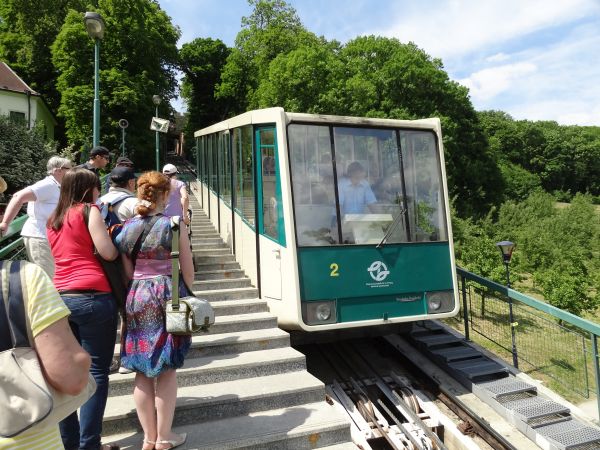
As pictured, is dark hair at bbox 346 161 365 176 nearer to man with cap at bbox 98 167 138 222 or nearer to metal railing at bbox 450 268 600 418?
metal railing at bbox 450 268 600 418

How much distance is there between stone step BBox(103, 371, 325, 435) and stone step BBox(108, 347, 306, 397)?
0.06 meters

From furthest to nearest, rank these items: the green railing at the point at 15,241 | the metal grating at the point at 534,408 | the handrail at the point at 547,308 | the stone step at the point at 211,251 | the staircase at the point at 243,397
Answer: the stone step at the point at 211,251, the metal grating at the point at 534,408, the handrail at the point at 547,308, the green railing at the point at 15,241, the staircase at the point at 243,397

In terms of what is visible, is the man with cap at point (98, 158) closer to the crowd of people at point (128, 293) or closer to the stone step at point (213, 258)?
the crowd of people at point (128, 293)

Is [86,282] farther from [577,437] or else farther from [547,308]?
[547,308]

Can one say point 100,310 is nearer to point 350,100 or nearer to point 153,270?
point 153,270

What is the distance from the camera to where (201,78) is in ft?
169

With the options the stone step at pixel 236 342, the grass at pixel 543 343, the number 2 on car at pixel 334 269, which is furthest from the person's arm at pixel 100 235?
the grass at pixel 543 343

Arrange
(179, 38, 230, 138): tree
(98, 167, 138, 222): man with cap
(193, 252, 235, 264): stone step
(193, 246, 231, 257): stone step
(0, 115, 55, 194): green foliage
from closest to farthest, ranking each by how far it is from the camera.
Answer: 1. (98, 167, 138, 222): man with cap
2. (193, 252, 235, 264): stone step
3. (193, 246, 231, 257): stone step
4. (0, 115, 55, 194): green foliage
5. (179, 38, 230, 138): tree

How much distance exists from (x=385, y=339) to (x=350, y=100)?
23.2 m

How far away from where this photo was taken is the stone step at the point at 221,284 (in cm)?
Result: 653

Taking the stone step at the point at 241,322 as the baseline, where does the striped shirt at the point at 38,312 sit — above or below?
above

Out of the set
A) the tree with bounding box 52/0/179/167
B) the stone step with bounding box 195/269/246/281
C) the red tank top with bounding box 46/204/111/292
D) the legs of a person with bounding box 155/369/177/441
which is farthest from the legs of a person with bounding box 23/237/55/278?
the tree with bounding box 52/0/179/167

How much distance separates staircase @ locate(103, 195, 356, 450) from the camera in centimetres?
389

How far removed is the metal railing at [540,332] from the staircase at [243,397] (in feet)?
9.62
